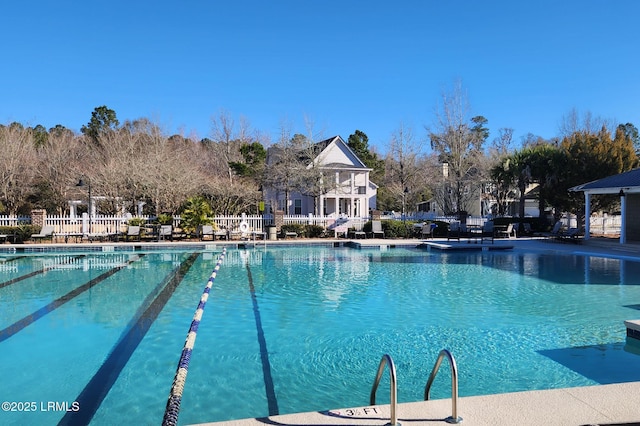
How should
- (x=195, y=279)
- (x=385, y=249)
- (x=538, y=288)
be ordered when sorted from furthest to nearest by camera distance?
(x=385, y=249)
(x=195, y=279)
(x=538, y=288)

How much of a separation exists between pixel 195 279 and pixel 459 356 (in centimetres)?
819

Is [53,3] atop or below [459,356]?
atop

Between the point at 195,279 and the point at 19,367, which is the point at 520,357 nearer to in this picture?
the point at 19,367

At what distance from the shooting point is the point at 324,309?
8922 mm

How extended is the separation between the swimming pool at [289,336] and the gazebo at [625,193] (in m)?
6.71

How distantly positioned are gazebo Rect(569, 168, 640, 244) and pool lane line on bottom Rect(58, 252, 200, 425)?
734 inches

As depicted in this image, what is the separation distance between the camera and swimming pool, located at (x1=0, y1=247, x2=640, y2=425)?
200 inches

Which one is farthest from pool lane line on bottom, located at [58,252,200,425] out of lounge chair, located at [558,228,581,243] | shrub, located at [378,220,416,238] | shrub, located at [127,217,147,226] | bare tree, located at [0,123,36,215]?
bare tree, located at [0,123,36,215]

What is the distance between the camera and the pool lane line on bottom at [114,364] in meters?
4.63

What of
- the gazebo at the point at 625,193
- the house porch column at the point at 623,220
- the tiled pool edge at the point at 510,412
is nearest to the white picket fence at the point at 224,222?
the gazebo at the point at 625,193

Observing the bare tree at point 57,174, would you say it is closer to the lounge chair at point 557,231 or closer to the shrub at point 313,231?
the shrub at point 313,231

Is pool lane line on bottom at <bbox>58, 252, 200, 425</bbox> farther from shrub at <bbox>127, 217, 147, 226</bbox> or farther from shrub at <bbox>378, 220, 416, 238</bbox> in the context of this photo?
shrub at <bbox>378, 220, 416, 238</bbox>

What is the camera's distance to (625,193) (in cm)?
2016

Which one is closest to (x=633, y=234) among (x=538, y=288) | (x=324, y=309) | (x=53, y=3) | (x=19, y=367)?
(x=538, y=288)
